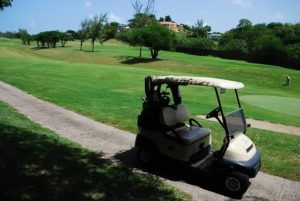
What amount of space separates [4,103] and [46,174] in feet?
28.9

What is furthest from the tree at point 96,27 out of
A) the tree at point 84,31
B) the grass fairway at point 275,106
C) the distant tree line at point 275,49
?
the grass fairway at point 275,106

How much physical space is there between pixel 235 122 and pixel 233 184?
4.54ft

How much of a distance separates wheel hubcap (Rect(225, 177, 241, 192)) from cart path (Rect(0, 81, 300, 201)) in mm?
259

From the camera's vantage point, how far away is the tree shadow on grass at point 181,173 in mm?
7617

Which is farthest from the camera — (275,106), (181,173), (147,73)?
(147,73)

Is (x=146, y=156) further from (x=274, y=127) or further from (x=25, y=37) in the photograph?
(x=25, y=37)

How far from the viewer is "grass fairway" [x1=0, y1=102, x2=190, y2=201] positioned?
624cm

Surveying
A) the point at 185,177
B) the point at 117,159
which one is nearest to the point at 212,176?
the point at 185,177

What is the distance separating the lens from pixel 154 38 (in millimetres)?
56500

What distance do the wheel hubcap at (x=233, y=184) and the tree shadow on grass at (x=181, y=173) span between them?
158 mm

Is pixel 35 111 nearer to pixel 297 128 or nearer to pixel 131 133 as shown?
pixel 131 133

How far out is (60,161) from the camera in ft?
25.9

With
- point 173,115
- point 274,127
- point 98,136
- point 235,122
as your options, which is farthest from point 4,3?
point 274,127

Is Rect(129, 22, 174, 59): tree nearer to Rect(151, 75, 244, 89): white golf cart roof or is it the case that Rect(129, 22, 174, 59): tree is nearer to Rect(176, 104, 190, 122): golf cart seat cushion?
Rect(176, 104, 190, 122): golf cart seat cushion
